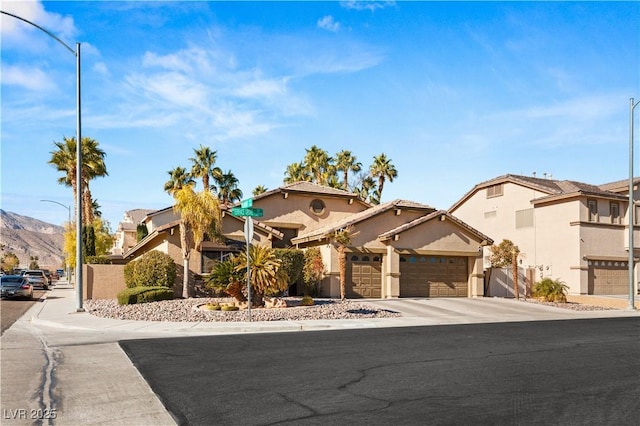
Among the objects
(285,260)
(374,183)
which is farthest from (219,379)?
(374,183)

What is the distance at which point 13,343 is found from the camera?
1379cm

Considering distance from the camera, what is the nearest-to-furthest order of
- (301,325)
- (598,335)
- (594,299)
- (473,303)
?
(598,335)
(301,325)
(473,303)
(594,299)

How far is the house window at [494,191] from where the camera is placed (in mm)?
41250

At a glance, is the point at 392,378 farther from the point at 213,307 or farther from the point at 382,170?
the point at 382,170

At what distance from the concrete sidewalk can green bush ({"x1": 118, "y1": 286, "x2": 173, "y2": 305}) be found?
2.36m

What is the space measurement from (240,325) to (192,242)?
11729 millimetres

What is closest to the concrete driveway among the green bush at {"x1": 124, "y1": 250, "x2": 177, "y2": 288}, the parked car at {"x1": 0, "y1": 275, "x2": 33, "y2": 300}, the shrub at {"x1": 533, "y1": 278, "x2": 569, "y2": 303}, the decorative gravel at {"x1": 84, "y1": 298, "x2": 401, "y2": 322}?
the decorative gravel at {"x1": 84, "y1": 298, "x2": 401, "y2": 322}

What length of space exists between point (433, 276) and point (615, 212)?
47.7 ft

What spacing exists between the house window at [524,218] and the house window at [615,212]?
4.89 m

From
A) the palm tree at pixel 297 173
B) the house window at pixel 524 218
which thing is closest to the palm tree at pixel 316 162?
the palm tree at pixel 297 173

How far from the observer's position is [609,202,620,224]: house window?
36.8 meters

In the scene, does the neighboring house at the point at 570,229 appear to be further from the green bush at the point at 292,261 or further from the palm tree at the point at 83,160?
the palm tree at the point at 83,160

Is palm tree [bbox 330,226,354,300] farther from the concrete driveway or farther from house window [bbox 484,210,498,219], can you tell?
house window [bbox 484,210,498,219]

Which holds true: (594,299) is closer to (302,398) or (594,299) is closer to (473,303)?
(473,303)
